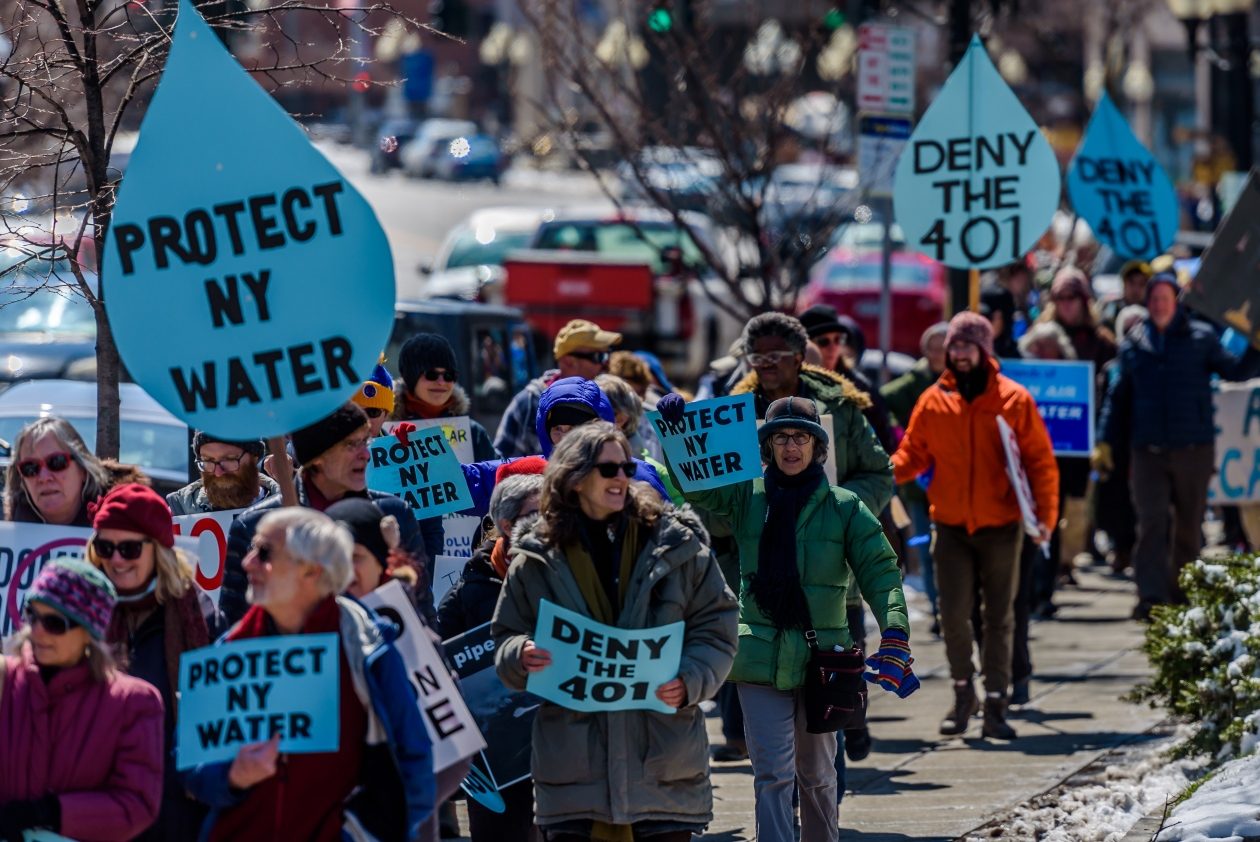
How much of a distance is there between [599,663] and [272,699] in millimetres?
1188

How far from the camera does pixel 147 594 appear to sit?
581 cm

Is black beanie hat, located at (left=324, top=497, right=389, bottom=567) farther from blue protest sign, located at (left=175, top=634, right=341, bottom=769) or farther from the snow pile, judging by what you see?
the snow pile

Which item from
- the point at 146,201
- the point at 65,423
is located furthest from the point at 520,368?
the point at 146,201

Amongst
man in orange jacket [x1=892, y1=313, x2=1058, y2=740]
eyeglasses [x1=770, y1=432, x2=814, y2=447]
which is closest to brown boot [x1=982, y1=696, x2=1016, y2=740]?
man in orange jacket [x1=892, y1=313, x2=1058, y2=740]

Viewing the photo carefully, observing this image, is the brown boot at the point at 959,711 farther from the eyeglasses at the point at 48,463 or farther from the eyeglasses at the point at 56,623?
the eyeglasses at the point at 56,623

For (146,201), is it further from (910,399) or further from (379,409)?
(910,399)

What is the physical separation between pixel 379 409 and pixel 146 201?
10.4 feet

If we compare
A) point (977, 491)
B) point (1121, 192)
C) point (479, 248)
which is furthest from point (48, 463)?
point (479, 248)

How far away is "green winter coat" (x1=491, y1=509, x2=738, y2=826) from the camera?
6207 mm

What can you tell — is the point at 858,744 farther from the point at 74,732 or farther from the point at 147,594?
the point at 74,732

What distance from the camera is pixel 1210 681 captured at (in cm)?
904

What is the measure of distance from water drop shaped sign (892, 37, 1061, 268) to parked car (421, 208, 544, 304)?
45.2 ft

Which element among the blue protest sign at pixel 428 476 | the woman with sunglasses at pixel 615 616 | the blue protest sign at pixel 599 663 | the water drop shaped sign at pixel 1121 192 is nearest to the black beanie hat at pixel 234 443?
the blue protest sign at pixel 428 476

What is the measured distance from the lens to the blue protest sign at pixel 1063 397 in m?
12.8
